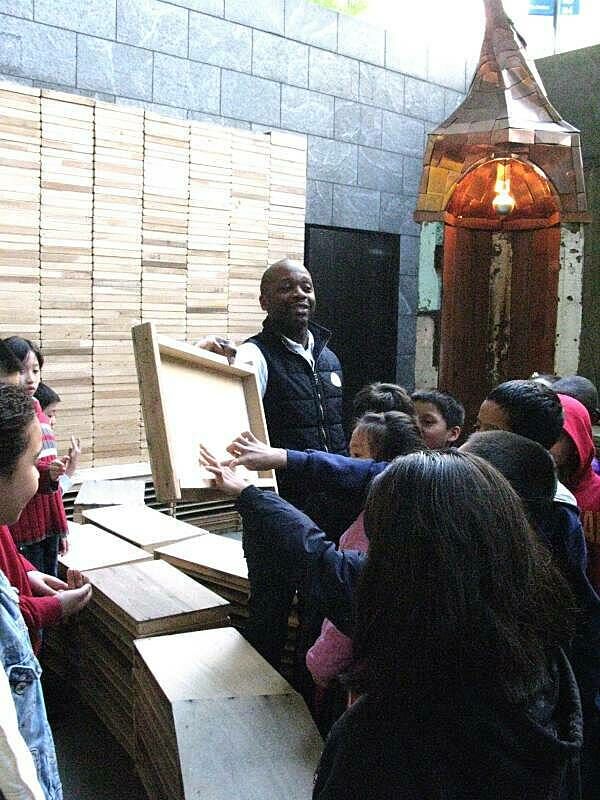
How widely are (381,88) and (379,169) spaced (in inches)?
33.5

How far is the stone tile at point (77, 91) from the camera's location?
6.62m

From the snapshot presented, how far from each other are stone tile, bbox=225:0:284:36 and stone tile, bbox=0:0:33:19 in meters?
1.90

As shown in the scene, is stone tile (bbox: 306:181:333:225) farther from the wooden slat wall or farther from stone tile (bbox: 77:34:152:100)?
stone tile (bbox: 77:34:152:100)

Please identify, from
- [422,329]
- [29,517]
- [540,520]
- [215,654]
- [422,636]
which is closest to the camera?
[422,636]

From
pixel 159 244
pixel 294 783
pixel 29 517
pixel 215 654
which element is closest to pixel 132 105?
pixel 159 244

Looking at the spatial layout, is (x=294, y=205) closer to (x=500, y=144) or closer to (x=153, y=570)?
(x=500, y=144)

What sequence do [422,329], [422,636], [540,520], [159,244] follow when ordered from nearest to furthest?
[422,636]
[540,520]
[159,244]
[422,329]

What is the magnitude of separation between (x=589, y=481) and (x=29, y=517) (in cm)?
256

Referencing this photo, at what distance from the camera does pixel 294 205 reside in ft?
25.3

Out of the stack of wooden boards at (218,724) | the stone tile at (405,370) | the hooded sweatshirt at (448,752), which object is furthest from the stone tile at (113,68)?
the hooded sweatshirt at (448,752)

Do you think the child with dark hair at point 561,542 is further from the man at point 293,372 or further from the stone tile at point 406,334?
the stone tile at point 406,334

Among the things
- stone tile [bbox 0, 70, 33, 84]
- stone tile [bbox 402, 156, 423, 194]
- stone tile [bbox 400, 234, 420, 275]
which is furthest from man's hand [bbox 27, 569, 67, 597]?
stone tile [bbox 402, 156, 423, 194]

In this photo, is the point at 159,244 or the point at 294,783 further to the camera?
the point at 159,244

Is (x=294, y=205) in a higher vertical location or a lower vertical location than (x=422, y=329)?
higher
